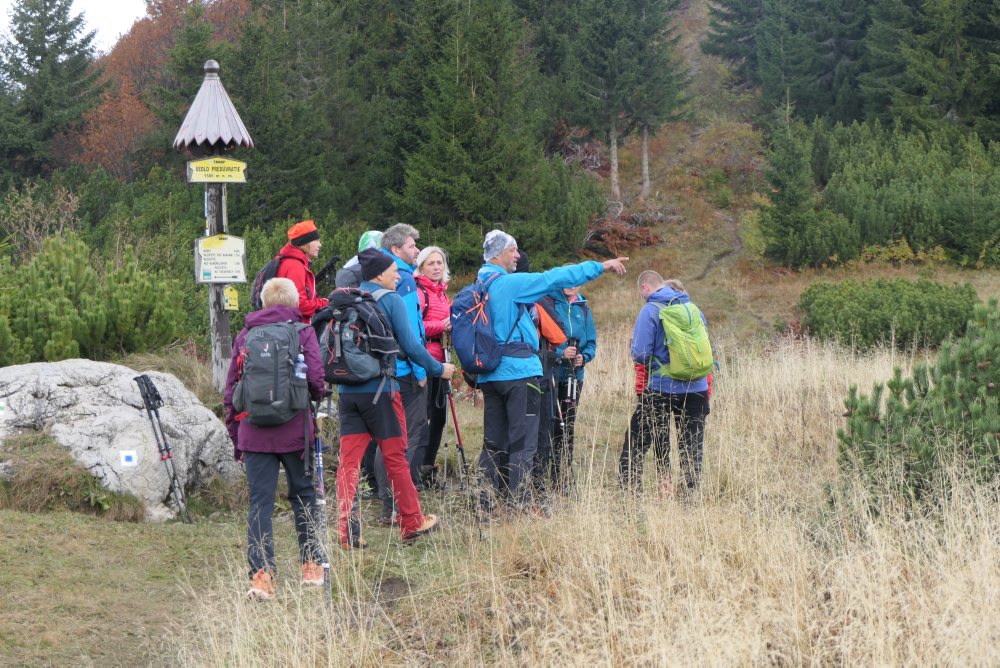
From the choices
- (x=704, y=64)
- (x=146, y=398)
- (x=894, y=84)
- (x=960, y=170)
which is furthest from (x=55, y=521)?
(x=704, y=64)

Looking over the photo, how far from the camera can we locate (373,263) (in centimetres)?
585

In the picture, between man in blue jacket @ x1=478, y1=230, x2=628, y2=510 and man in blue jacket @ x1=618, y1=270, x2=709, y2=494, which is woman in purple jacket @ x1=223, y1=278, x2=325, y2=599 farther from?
man in blue jacket @ x1=618, y1=270, x2=709, y2=494

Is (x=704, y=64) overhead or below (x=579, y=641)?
overhead

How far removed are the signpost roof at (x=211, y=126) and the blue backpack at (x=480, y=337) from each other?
319 cm

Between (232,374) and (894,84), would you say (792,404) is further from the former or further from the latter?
(894,84)

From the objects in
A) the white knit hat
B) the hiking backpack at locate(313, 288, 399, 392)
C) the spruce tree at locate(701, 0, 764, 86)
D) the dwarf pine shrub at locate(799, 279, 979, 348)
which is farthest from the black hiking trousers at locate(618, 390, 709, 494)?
the spruce tree at locate(701, 0, 764, 86)

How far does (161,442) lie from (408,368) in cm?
174

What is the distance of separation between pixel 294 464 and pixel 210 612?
0.90 m

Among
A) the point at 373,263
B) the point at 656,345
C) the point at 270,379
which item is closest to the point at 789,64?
the point at 656,345

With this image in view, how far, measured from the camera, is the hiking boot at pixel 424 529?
605 centimetres

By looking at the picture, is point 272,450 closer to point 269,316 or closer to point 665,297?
point 269,316

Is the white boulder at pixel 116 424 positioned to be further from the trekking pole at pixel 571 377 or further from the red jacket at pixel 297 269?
the trekking pole at pixel 571 377

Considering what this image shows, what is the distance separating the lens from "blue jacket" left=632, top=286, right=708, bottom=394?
678 centimetres

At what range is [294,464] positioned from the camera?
5.22 m
